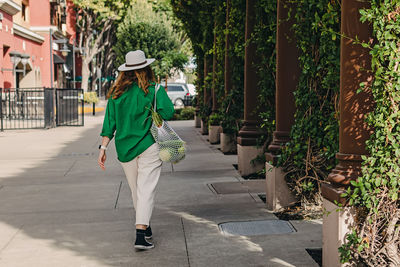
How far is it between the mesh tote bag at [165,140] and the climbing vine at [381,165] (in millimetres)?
1801

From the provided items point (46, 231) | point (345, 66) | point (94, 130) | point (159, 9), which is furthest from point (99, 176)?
point (159, 9)

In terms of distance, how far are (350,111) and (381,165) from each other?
1.74ft

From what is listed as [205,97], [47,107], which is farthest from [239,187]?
[47,107]

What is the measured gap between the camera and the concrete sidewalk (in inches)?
205

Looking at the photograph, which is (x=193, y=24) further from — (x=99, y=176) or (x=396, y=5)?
(x=396, y=5)

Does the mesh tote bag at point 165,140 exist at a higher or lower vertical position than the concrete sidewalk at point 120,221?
higher

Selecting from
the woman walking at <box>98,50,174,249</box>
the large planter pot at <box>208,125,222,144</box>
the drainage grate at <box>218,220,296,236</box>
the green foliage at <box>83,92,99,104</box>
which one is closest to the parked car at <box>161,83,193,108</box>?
the green foliage at <box>83,92,99,104</box>

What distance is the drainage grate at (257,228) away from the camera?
19.5ft

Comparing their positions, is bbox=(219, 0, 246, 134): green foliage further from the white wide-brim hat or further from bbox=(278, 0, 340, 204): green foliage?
the white wide-brim hat

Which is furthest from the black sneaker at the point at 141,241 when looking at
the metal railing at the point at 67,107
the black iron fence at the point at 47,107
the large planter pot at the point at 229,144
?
the metal railing at the point at 67,107

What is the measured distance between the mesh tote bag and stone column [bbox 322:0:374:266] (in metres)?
1.60

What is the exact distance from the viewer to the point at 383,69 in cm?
407

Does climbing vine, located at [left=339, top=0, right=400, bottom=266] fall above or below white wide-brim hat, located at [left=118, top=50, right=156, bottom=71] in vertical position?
below

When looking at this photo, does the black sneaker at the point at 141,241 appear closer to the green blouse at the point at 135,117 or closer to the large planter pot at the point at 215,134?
the green blouse at the point at 135,117
